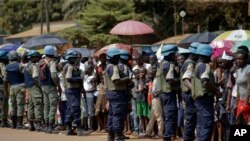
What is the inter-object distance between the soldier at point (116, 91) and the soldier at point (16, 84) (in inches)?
161

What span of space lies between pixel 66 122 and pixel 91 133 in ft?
2.58

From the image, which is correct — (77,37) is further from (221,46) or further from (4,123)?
(221,46)

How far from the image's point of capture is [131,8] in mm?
37188

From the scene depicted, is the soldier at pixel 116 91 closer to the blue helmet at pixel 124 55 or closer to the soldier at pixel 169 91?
the blue helmet at pixel 124 55

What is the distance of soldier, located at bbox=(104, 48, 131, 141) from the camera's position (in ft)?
38.0

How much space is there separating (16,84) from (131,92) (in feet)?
11.6

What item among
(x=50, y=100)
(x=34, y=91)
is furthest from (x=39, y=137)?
(x=34, y=91)

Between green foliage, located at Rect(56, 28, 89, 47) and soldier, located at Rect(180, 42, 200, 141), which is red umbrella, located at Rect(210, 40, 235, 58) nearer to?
soldier, located at Rect(180, 42, 200, 141)

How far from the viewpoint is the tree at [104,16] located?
36562 mm

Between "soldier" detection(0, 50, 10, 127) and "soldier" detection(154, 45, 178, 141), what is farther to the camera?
"soldier" detection(0, 50, 10, 127)

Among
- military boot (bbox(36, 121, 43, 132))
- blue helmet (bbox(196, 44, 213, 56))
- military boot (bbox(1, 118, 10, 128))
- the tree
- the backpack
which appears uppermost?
the tree

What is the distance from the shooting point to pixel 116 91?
1166 centimetres

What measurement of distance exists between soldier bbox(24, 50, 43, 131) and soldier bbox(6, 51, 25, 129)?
526 millimetres

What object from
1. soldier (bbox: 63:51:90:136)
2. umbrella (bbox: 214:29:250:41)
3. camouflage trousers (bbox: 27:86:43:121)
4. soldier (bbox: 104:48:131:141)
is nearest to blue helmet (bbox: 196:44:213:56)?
soldier (bbox: 104:48:131:141)
